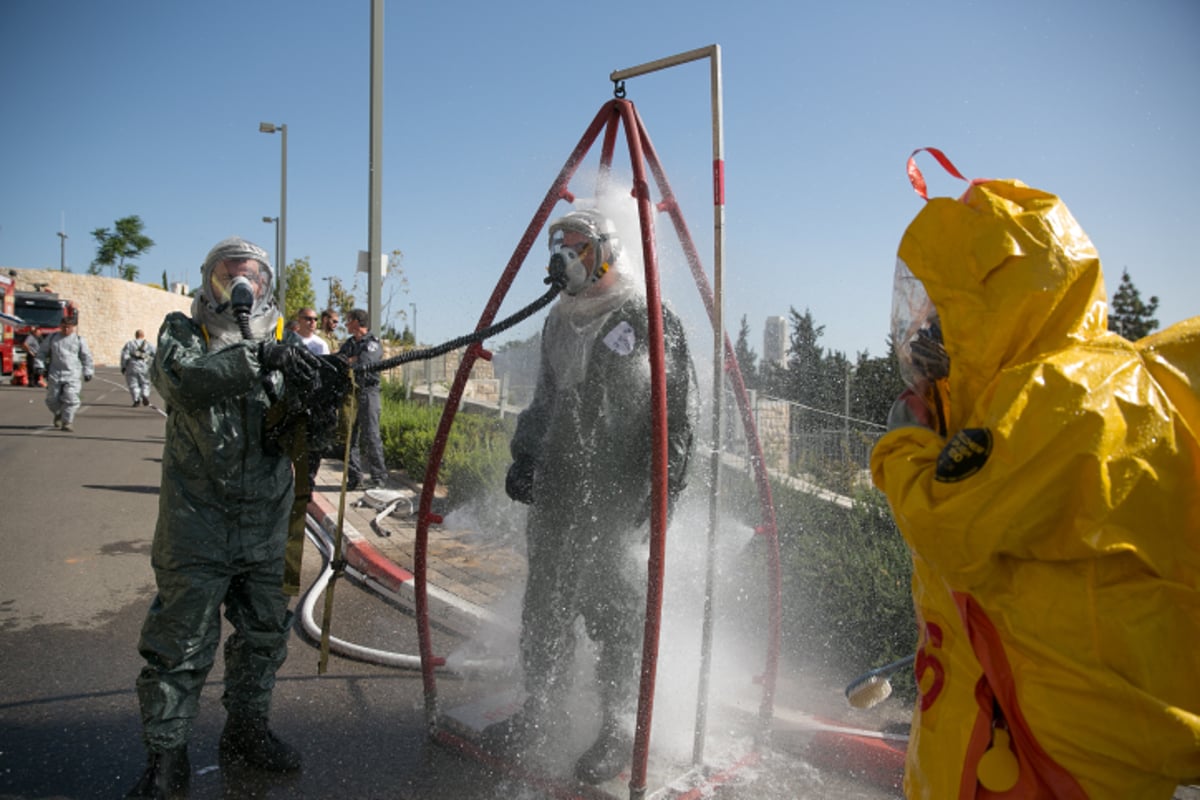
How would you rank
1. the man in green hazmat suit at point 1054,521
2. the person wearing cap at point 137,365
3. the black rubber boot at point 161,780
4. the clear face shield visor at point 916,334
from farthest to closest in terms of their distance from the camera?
the person wearing cap at point 137,365 → the black rubber boot at point 161,780 → the clear face shield visor at point 916,334 → the man in green hazmat suit at point 1054,521

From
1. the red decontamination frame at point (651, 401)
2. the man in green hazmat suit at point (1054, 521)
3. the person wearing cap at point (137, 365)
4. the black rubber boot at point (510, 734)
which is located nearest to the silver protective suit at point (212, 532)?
the red decontamination frame at point (651, 401)

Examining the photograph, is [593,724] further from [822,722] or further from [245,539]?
[245,539]

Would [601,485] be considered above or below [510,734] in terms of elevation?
above

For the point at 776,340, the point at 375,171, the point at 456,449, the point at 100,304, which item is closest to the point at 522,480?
the point at 456,449

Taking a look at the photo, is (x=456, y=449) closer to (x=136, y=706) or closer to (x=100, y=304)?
(x=136, y=706)

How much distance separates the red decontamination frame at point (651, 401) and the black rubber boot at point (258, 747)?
20.1 inches

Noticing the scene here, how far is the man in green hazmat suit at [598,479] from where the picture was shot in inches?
110

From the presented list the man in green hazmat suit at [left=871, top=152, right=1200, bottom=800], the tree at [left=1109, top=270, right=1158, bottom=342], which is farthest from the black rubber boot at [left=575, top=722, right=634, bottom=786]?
the tree at [left=1109, top=270, right=1158, bottom=342]

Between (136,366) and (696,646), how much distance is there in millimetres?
17425

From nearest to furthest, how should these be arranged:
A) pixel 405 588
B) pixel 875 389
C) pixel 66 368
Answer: pixel 405 588, pixel 875 389, pixel 66 368

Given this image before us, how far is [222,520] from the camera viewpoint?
2.69 m

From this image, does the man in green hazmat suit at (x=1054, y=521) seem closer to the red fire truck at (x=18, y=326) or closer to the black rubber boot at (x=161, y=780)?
the black rubber boot at (x=161, y=780)

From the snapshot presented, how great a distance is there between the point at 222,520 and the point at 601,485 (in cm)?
128

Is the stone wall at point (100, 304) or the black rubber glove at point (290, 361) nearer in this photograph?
the black rubber glove at point (290, 361)
